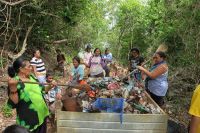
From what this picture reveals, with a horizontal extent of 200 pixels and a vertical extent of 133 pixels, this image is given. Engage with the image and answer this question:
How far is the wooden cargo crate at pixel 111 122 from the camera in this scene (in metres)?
4.73

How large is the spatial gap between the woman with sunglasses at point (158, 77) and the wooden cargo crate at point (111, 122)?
1710 millimetres

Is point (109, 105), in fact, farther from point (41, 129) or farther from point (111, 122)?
point (41, 129)

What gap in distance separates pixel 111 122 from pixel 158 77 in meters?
2.08

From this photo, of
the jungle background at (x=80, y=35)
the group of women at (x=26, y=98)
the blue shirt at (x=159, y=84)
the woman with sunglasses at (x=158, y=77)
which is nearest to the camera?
the group of women at (x=26, y=98)

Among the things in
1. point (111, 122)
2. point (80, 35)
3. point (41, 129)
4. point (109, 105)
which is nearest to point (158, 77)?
point (109, 105)

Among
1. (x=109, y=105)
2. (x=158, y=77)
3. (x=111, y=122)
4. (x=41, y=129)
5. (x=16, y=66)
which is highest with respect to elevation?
(x=16, y=66)

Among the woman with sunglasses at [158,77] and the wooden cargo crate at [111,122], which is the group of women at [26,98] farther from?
the woman with sunglasses at [158,77]

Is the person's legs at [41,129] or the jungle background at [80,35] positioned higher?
the jungle background at [80,35]

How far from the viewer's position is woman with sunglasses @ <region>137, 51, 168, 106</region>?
638 centimetres

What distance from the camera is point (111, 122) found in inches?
187

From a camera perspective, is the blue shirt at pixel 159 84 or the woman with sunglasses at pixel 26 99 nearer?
the woman with sunglasses at pixel 26 99

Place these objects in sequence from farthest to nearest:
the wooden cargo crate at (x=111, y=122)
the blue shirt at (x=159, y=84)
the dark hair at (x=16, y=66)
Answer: the blue shirt at (x=159, y=84)
the wooden cargo crate at (x=111, y=122)
the dark hair at (x=16, y=66)

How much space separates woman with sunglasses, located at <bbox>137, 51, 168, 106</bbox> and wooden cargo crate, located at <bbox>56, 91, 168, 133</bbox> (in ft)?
5.61

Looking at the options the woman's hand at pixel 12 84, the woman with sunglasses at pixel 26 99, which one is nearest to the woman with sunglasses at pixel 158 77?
the woman with sunglasses at pixel 26 99
